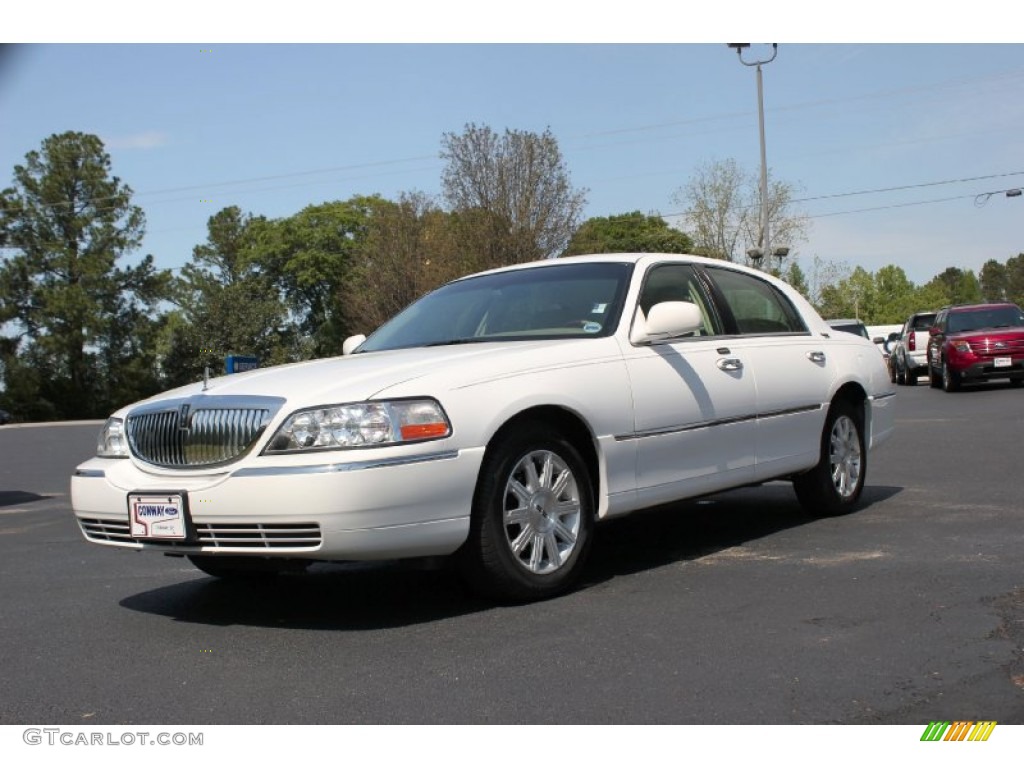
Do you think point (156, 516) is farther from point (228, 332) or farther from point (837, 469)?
point (228, 332)

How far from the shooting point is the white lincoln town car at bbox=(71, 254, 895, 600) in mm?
4734

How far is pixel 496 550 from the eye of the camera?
500cm

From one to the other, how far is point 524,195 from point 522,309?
135 feet

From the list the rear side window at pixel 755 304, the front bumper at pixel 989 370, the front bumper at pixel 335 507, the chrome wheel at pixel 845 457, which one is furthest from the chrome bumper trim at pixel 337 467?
the front bumper at pixel 989 370

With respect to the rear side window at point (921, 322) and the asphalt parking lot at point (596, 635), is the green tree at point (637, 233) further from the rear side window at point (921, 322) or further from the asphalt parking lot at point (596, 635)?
the asphalt parking lot at point (596, 635)

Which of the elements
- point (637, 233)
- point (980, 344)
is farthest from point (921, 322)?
point (637, 233)

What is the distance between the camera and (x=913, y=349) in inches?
1150

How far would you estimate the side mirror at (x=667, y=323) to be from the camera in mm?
5832

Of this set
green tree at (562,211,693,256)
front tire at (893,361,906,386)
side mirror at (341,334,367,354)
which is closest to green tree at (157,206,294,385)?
green tree at (562,211,693,256)

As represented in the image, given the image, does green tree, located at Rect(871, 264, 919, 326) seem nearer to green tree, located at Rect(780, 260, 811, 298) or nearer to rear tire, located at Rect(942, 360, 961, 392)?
green tree, located at Rect(780, 260, 811, 298)

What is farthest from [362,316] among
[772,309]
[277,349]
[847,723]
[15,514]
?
[847,723]

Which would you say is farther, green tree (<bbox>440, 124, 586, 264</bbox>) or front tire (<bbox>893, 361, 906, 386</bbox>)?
green tree (<bbox>440, 124, 586, 264</bbox>)

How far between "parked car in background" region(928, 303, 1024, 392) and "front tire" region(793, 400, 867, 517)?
635 inches
